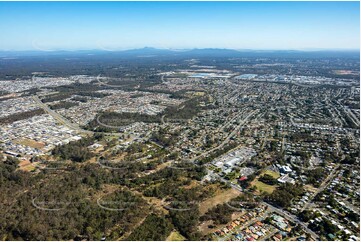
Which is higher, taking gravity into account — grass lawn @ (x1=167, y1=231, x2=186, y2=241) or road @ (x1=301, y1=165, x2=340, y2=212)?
road @ (x1=301, y1=165, x2=340, y2=212)

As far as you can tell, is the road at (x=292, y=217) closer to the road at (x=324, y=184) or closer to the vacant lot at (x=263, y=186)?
the road at (x=324, y=184)

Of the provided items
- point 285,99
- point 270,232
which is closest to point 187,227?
point 270,232

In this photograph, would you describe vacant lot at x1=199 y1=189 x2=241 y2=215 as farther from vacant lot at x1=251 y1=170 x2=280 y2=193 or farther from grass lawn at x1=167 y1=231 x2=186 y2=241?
grass lawn at x1=167 y1=231 x2=186 y2=241

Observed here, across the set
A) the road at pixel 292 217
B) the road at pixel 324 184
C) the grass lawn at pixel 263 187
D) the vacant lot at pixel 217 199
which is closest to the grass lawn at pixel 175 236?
the vacant lot at pixel 217 199

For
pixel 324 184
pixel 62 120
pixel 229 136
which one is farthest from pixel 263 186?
pixel 62 120

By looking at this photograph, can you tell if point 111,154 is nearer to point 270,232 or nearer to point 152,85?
point 270,232

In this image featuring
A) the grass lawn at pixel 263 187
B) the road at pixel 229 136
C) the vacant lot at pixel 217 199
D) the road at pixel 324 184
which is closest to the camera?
the vacant lot at pixel 217 199

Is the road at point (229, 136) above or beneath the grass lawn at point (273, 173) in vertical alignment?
above

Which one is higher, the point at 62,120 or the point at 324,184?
the point at 324,184

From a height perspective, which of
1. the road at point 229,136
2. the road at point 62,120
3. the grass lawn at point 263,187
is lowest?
the road at point 62,120

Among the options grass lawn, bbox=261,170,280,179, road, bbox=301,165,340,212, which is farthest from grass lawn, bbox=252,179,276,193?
road, bbox=301,165,340,212

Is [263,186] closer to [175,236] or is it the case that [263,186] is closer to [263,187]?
[263,187]
